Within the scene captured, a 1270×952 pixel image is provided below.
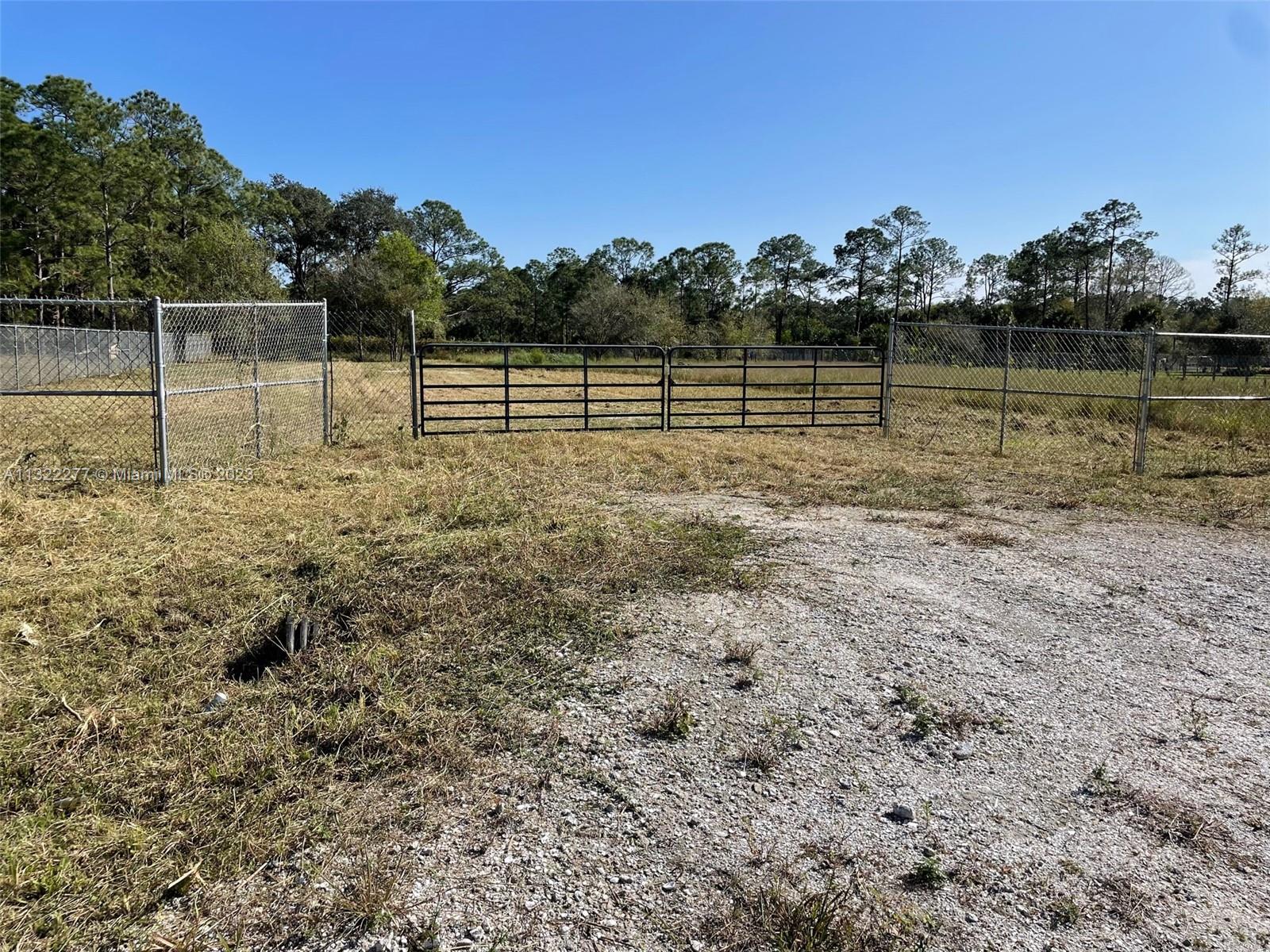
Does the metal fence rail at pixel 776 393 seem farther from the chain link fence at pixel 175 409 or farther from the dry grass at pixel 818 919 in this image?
the dry grass at pixel 818 919

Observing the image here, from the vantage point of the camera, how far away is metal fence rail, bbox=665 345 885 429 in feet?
43.1

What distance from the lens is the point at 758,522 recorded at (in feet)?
23.2

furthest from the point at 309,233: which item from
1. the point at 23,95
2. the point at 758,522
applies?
the point at 758,522

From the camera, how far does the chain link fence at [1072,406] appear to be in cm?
1059

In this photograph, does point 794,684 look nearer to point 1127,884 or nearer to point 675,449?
point 1127,884

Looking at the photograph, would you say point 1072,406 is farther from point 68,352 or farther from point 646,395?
point 68,352

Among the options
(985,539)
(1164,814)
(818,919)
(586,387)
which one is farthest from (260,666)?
(586,387)

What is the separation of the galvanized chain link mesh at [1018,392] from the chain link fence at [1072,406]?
0.11 ft

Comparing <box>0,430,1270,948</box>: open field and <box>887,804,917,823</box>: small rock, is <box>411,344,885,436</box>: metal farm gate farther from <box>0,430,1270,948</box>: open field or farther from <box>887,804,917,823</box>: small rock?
<box>887,804,917,823</box>: small rock

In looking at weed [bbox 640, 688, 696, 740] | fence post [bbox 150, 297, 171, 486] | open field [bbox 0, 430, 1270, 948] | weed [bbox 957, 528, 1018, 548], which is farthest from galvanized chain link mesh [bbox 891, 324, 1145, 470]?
fence post [bbox 150, 297, 171, 486]

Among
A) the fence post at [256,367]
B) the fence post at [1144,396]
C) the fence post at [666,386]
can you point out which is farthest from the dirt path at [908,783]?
the fence post at [666,386]

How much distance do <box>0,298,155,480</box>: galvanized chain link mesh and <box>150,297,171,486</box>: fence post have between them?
0.12m

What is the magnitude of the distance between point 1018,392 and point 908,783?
30.8 feet

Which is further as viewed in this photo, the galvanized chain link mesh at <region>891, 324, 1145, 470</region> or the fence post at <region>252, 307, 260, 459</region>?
the galvanized chain link mesh at <region>891, 324, 1145, 470</region>
